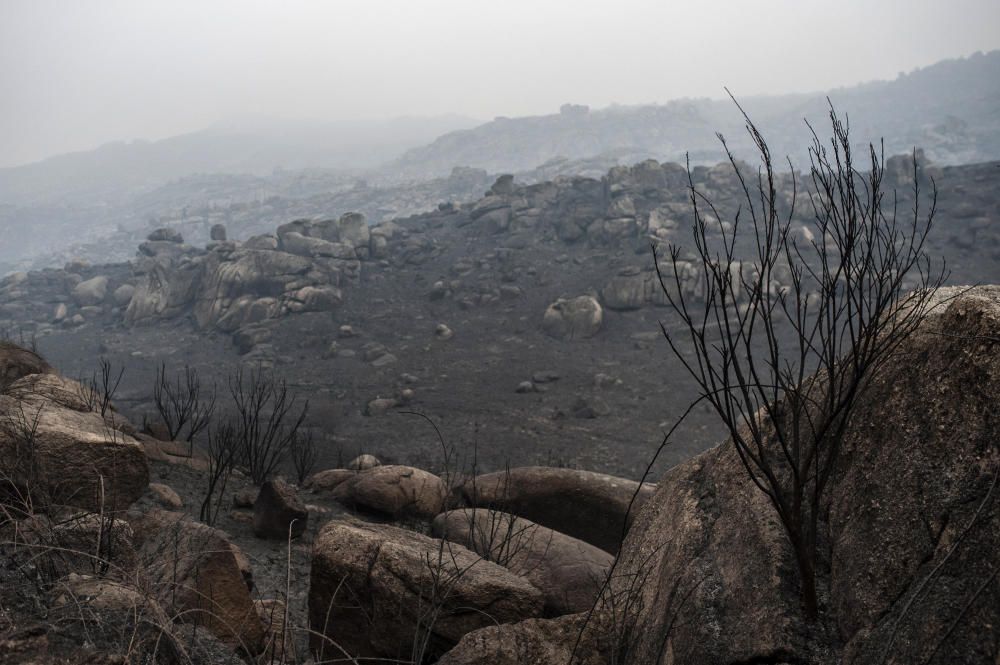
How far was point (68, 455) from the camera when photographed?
497 cm

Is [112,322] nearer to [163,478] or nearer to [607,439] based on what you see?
[607,439]

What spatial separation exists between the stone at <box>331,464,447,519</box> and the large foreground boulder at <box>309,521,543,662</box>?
5270 mm

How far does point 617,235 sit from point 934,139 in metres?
123

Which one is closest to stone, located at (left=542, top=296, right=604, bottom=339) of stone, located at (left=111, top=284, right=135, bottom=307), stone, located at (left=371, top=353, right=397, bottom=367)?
stone, located at (left=371, top=353, right=397, bottom=367)

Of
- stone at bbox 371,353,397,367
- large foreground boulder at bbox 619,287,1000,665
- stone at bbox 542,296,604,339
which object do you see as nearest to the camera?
large foreground boulder at bbox 619,287,1000,665

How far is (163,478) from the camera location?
9.03 meters

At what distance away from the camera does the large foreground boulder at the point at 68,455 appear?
4.46 m

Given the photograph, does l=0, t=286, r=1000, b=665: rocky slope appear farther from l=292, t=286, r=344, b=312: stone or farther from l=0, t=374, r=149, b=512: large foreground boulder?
l=292, t=286, r=344, b=312: stone

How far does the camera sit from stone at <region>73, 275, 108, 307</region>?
5191 cm

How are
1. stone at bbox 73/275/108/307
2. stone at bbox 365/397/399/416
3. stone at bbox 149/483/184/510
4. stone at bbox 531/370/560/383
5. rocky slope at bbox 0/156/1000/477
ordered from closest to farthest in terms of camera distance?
stone at bbox 149/483/184/510 < rocky slope at bbox 0/156/1000/477 < stone at bbox 365/397/399/416 < stone at bbox 531/370/560/383 < stone at bbox 73/275/108/307

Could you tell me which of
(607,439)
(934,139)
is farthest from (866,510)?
(934,139)

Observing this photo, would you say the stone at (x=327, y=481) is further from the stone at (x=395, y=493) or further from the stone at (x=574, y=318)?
the stone at (x=574, y=318)

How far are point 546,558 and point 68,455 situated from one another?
4.73 m

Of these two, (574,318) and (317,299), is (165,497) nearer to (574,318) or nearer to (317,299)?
(574,318)
